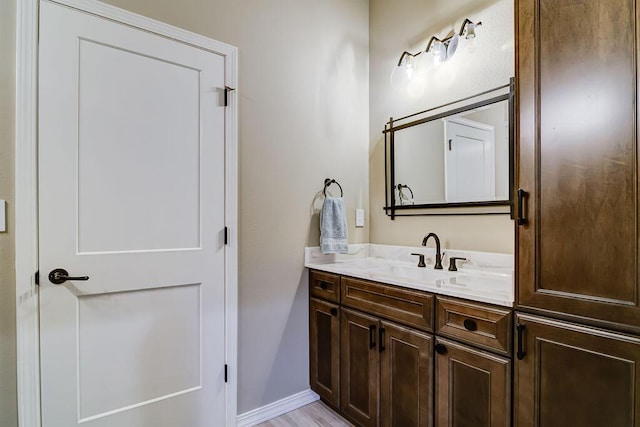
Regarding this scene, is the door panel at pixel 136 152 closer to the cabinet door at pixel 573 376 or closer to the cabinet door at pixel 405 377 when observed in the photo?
the cabinet door at pixel 405 377

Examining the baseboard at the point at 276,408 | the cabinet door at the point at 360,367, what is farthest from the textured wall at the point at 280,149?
the cabinet door at the point at 360,367

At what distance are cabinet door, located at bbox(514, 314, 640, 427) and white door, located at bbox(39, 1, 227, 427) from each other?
1.46 m

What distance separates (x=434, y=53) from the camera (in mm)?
2059

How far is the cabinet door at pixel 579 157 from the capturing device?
962 mm

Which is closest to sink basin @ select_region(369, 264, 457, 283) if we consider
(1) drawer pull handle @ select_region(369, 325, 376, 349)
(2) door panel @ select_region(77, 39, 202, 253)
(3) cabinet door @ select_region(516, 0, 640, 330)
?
(1) drawer pull handle @ select_region(369, 325, 376, 349)

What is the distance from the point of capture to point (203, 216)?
1809mm

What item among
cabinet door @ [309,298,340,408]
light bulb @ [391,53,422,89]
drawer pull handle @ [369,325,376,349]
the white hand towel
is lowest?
cabinet door @ [309,298,340,408]

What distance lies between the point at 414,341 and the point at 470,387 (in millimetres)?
280

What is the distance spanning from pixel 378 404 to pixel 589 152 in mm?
1427

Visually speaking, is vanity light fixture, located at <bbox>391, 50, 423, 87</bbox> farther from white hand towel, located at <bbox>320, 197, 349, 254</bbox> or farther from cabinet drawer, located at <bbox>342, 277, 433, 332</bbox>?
cabinet drawer, located at <bbox>342, 277, 433, 332</bbox>

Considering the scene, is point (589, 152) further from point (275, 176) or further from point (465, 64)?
point (275, 176)

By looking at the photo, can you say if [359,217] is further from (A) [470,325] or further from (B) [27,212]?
(B) [27,212]

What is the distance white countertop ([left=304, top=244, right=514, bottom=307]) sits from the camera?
1.37 meters

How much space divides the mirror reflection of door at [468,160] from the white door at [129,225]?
4.46 ft
